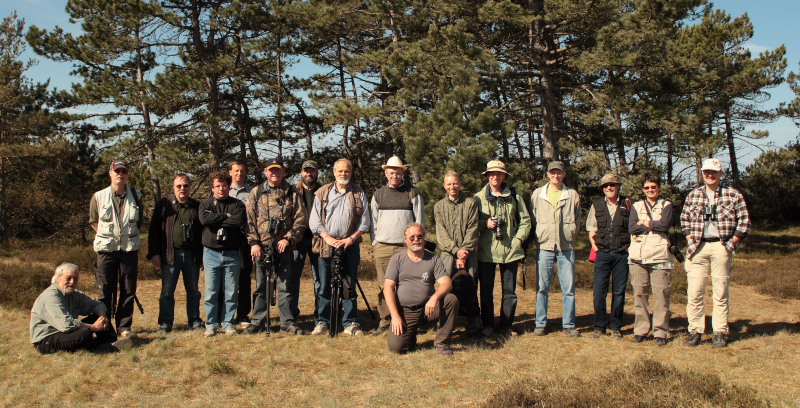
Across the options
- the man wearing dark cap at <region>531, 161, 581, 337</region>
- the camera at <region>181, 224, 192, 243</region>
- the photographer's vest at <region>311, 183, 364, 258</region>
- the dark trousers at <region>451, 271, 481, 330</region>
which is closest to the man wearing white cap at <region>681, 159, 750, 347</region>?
the man wearing dark cap at <region>531, 161, 581, 337</region>

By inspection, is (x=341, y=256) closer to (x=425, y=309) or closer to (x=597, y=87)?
(x=425, y=309)

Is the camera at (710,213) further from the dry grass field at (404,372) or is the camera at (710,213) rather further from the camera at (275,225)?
the camera at (275,225)

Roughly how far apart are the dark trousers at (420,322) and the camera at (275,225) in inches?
66.3

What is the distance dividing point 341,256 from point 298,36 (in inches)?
633

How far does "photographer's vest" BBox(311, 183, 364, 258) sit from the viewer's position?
21.8 feet

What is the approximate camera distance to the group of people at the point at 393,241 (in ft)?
20.8

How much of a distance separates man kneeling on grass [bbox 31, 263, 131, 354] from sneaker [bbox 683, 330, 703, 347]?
5.92 meters

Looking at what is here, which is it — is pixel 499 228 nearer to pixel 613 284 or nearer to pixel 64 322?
pixel 613 284

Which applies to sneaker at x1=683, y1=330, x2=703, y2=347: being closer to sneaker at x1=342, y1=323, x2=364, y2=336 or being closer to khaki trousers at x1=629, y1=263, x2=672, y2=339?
khaki trousers at x1=629, y1=263, x2=672, y2=339

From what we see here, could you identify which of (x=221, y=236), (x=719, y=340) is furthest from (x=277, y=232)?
(x=719, y=340)

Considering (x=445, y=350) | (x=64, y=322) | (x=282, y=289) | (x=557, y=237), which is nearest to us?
(x=64, y=322)

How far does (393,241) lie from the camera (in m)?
6.59

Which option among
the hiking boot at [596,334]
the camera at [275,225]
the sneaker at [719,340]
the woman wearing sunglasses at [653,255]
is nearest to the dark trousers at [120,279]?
the camera at [275,225]

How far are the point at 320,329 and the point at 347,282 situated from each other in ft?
2.18
